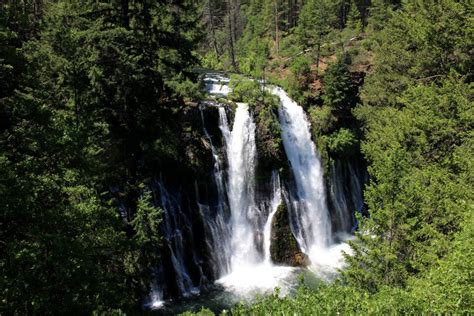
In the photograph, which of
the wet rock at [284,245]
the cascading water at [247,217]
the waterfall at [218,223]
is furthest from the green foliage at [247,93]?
the wet rock at [284,245]

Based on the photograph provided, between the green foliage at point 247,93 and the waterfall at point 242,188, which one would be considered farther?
the green foliage at point 247,93

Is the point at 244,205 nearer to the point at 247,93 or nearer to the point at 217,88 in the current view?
the point at 247,93

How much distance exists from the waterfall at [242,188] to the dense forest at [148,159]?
80 centimetres

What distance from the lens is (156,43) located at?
48.8ft

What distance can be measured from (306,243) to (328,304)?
15242 mm

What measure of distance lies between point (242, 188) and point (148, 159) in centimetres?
674

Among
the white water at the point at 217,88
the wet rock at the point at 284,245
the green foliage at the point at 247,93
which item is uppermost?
the white water at the point at 217,88

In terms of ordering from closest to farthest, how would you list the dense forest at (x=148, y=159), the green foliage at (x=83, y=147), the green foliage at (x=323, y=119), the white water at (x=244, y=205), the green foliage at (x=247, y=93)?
the dense forest at (x=148, y=159) → the green foliage at (x=83, y=147) → the white water at (x=244, y=205) → the green foliage at (x=247, y=93) → the green foliage at (x=323, y=119)

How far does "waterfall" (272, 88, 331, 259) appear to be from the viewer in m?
21.7

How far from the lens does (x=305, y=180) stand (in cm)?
2269

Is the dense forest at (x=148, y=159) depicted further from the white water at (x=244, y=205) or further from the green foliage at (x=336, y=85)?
the green foliage at (x=336, y=85)

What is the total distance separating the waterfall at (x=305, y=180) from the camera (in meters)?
21.7

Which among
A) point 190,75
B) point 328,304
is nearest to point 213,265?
point 190,75

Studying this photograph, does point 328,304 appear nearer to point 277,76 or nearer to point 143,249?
point 143,249
